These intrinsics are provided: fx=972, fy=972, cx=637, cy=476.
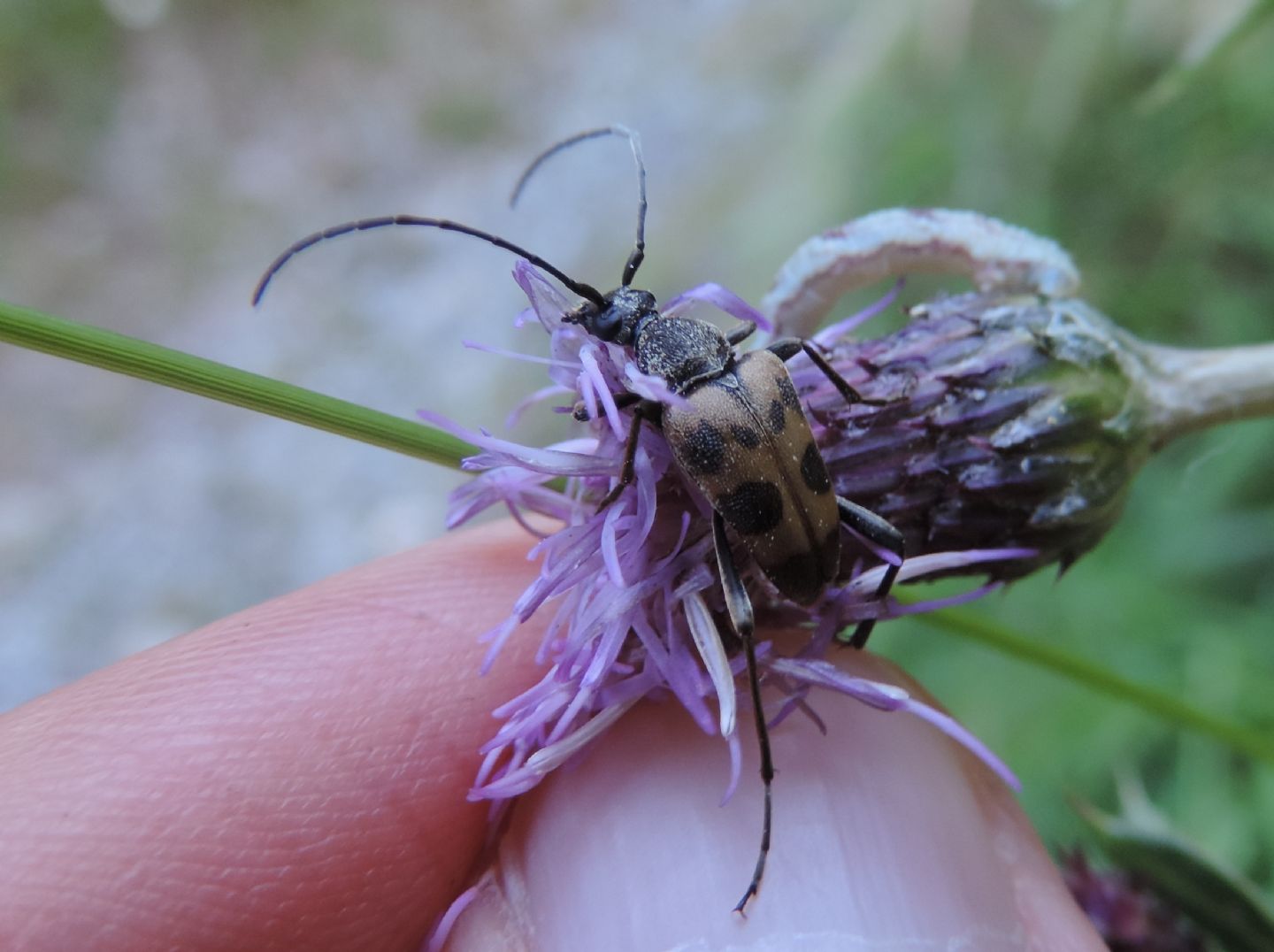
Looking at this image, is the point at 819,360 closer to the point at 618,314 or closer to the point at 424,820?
the point at 618,314

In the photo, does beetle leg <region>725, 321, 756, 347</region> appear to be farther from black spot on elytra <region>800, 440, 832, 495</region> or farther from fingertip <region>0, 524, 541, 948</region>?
fingertip <region>0, 524, 541, 948</region>

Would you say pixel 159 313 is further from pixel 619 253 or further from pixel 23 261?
pixel 619 253

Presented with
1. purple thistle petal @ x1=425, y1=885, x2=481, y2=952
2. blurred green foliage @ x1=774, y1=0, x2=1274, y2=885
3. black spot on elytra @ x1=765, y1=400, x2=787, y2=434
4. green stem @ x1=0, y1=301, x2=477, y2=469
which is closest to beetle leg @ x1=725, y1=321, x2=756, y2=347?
black spot on elytra @ x1=765, y1=400, x2=787, y2=434

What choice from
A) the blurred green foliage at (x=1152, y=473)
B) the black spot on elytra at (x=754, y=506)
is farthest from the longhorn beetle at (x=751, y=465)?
the blurred green foliage at (x=1152, y=473)

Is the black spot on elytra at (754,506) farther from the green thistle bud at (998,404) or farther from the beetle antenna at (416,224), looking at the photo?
the beetle antenna at (416,224)

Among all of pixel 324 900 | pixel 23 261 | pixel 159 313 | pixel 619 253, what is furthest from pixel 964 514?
pixel 23 261

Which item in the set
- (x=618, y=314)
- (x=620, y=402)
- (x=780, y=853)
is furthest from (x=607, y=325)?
(x=780, y=853)

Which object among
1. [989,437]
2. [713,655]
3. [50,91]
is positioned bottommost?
[713,655]
